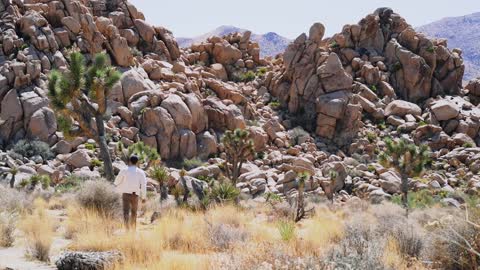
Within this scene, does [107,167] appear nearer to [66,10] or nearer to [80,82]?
[80,82]

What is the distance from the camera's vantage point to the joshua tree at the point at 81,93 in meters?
23.7

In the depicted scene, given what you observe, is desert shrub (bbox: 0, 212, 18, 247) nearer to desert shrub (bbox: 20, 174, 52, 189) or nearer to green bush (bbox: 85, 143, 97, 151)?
desert shrub (bbox: 20, 174, 52, 189)

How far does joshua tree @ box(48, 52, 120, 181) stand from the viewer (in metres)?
23.7

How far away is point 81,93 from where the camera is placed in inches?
958

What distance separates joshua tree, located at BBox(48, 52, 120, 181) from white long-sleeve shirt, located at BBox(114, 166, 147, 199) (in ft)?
48.8

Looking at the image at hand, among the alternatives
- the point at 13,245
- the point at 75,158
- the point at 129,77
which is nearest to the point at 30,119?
the point at 75,158

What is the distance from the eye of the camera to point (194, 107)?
47.8 m

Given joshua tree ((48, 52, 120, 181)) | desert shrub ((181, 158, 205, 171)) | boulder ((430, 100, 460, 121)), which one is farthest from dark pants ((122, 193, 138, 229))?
boulder ((430, 100, 460, 121))

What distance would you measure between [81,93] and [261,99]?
1523 inches

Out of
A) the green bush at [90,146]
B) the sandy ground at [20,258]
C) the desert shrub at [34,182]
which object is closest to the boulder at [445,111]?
the green bush at [90,146]

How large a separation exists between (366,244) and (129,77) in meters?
44.2

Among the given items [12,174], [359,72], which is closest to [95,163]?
[12,174]

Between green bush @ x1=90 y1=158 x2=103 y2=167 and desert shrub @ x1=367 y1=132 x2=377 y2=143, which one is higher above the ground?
green bush @ x1=90 y1=158 x2=103 y2=167

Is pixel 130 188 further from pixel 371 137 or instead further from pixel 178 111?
pixel 371 137
